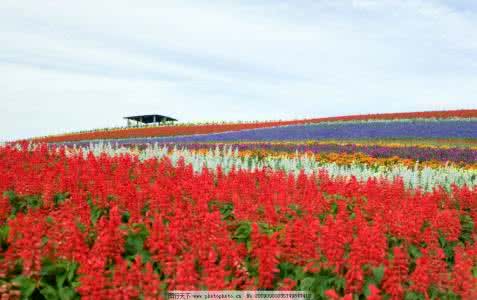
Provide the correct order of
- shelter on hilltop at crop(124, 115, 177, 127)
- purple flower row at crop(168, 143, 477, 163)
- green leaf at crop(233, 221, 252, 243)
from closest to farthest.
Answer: green leaf at crop(233, 221, 252, 243) → purple flower row at crop(168, 143, 477, 163) → shelter on hilltop at crop(124, 115, 177, 127)

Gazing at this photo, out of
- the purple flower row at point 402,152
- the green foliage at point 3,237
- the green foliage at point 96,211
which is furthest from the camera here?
the purple flower row at point 402,152

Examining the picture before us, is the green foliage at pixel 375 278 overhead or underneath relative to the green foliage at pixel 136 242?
underneath

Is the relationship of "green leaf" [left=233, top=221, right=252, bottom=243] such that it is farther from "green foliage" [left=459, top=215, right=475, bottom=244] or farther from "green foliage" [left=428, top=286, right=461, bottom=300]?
"green foliage" [left=459, top=215, right=475, bottom=244]

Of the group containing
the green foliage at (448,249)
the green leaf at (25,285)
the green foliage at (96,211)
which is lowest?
the green foliage at (448,249)

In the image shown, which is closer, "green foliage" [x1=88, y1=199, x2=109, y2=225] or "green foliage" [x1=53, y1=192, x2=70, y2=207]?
"green foliage" [x1=88, y1=199, x2=109, y2=225]

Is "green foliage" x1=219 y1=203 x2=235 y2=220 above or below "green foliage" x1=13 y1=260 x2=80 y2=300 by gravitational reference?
above

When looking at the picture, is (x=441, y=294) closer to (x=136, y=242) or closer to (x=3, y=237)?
(x=136, y=242)

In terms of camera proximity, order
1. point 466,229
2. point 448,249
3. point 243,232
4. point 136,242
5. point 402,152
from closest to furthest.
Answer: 1. point 136,242
2. point 243,232
3. point 448,249
4. point 466,229
5. point 402,152

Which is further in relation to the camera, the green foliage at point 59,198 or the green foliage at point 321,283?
the green foliage at point 59,198

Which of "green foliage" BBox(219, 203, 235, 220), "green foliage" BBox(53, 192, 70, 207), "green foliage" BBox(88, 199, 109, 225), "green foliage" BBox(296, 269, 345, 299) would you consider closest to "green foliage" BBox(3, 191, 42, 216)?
"green foliage" BBox(53, 192, 70, 207)

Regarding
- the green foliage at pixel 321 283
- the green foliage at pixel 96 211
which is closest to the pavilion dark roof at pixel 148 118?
the green foliage at pixel 96 211

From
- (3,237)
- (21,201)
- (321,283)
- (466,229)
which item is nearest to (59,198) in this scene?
(21,201)

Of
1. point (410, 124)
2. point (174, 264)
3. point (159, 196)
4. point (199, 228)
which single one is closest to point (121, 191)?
point (159, 196)

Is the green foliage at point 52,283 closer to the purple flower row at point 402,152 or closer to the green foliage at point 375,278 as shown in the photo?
the green foliage at point 375,278
